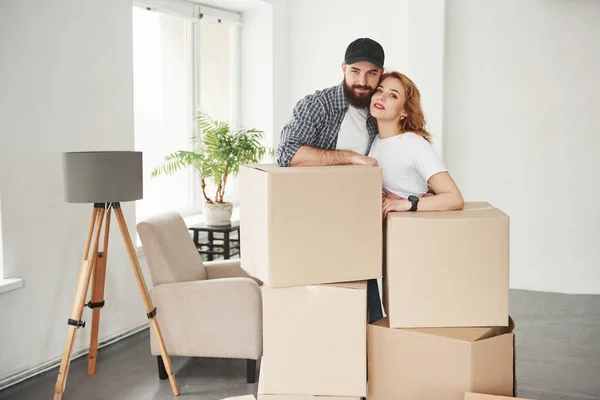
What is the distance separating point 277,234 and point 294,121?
0.63m

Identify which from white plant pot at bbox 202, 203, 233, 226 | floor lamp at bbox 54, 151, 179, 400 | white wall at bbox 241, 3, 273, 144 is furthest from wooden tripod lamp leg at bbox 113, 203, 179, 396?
white wall at bbox 241, 3, 273, 144

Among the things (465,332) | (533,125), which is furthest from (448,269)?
(533,125)

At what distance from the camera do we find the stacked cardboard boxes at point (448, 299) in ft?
6.97

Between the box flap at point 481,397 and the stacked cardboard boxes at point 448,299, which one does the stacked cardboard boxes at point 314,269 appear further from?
the box flap at point 481,397

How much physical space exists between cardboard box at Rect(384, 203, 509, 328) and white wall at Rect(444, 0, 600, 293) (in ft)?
11.4

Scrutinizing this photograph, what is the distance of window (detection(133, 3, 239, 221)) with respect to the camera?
497cm

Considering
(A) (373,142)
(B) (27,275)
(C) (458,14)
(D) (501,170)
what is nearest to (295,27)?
(C) (458,14)

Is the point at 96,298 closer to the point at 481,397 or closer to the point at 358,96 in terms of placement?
the point at 358,96

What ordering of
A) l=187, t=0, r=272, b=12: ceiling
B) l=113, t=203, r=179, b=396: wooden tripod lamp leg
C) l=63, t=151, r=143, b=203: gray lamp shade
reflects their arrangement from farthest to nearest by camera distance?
l=187, t=0, r=272, b=12: ceiling < l=113, t=203, r=179, b=396: wooden tripod lamp leg < l=63, t=151, r=143, b=203: gray lamp shade

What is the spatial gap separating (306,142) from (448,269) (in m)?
0.72

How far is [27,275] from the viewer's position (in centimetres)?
357

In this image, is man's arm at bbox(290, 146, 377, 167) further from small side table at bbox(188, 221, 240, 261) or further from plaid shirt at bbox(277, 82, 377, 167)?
small side table at bbox(188, 221, 240, 261)

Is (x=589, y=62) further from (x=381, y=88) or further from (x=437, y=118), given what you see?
(x=381, y=88)

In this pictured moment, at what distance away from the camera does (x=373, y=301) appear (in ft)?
8.30
